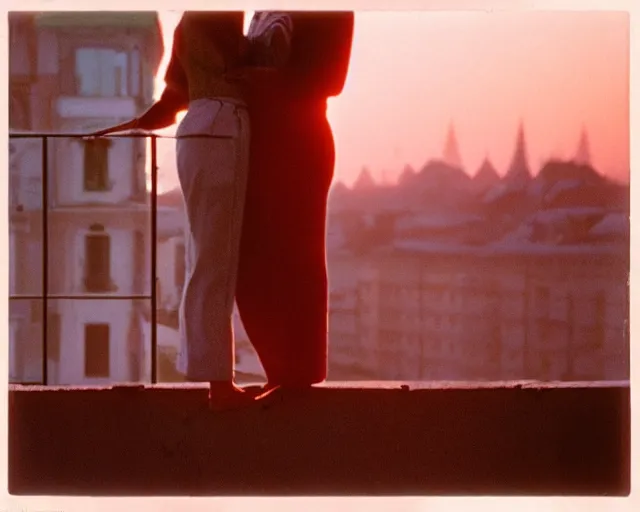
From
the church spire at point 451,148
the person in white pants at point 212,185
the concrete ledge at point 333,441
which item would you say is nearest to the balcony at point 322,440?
the concrete ledge at point 333,441

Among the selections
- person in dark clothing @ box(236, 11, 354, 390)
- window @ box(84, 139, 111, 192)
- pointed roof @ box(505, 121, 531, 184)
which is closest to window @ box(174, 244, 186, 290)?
person in dark clothing @ box(236, 11, 354, 390)

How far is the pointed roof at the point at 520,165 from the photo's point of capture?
2578 mm

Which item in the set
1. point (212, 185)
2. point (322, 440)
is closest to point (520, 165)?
point (212, 185)

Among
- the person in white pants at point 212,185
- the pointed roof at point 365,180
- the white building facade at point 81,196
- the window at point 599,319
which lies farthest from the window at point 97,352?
the window at point 599,319

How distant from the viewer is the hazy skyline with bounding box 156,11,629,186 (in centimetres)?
255

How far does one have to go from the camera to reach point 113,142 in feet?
8.47

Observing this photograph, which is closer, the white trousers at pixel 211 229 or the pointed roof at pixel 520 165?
the white trousers at pixel 211 229

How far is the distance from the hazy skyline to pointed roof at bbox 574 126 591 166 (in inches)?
0.6

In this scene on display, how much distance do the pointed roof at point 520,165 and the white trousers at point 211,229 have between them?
916 millimetres

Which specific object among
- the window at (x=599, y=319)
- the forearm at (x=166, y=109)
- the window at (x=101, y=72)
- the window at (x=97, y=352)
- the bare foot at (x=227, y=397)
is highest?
the window at (x=101, y=72)

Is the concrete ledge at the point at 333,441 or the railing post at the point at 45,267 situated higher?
the railing post at the point at 45,267

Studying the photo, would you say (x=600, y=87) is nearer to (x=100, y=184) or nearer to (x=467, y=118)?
(x=467, y=118)

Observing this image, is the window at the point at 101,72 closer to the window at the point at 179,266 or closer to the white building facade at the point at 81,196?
the white building facade at the point at 81,196

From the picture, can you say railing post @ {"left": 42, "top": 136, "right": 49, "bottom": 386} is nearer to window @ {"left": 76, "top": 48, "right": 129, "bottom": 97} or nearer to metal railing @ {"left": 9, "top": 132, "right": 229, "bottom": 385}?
metal railing @ {"left": 9, "top": 132, "right": 229, "bottom": 385}
